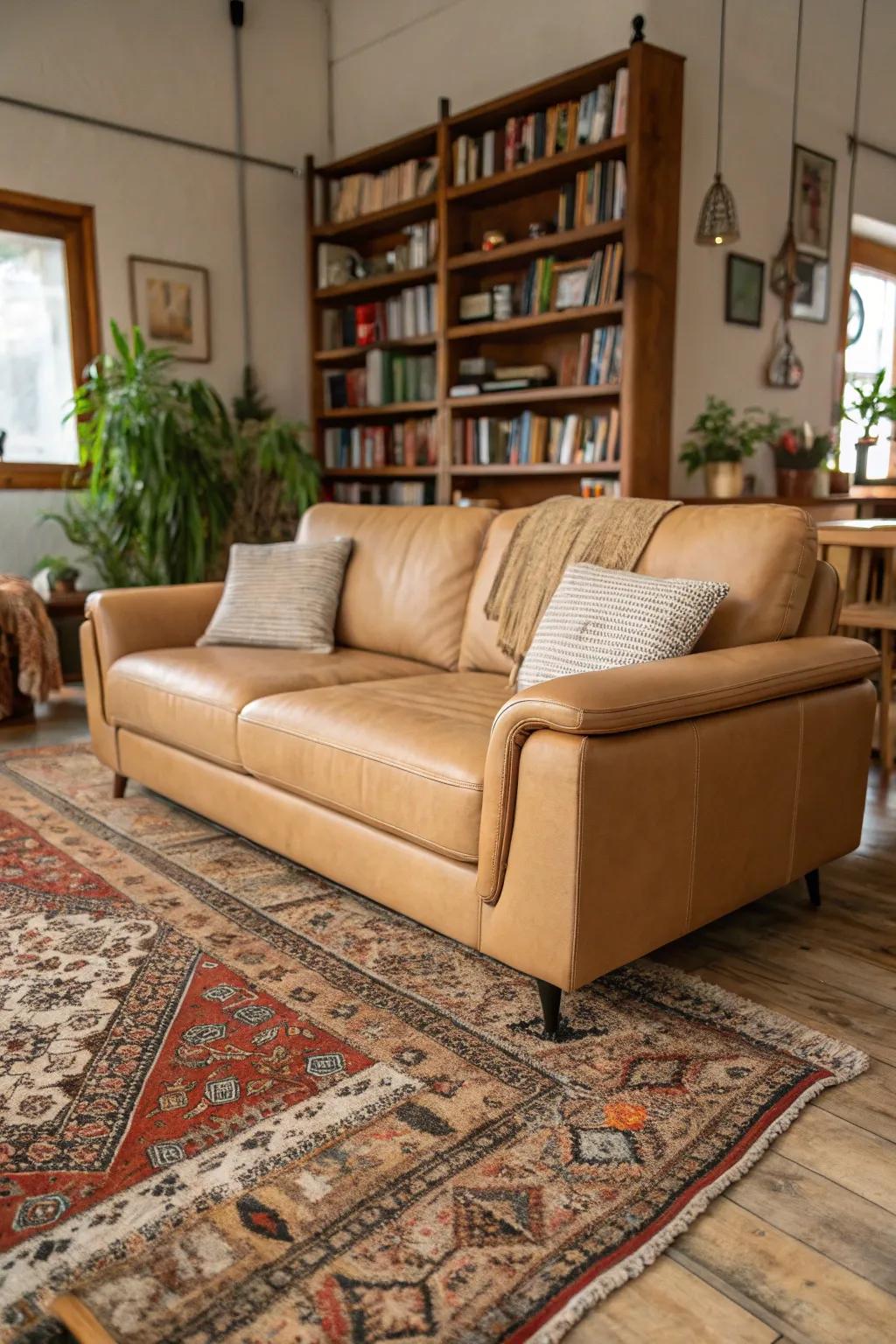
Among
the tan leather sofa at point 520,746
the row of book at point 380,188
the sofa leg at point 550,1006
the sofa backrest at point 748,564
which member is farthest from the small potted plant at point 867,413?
the sofa leg at point 550,1006

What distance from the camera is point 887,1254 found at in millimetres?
1197

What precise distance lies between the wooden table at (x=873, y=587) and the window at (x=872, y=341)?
2.22 metres

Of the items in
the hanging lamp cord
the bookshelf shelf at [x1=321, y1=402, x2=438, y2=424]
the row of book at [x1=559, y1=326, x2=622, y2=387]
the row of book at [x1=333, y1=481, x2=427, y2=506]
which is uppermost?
the hanging lamp cord

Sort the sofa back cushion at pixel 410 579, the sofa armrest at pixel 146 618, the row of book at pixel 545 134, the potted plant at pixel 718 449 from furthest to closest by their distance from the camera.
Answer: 1. the potted plant at pixel 718 449
2. the row of book at pixel 545 134
3. the sofa armrest at pixel 146 618
4. the sofa back cushion at pixel 410 579

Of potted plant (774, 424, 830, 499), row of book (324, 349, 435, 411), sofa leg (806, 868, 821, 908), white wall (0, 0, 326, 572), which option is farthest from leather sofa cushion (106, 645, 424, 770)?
potted plant (774, 424, 830, 499)

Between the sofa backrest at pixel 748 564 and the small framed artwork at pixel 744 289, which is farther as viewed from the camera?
the small framed artwork at pixel 744 289

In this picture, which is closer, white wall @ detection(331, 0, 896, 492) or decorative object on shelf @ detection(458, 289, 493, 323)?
white wall @ detection(331, 0, 896, 492)

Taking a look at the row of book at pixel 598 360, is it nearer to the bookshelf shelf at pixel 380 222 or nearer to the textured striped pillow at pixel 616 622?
the bookshelf shelf at pixel 380 222

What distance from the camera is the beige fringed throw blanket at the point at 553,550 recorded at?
7.51 ft

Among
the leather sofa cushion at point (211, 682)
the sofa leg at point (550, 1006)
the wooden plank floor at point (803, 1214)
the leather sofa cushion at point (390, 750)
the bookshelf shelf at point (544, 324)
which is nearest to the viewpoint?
the wooden plank floor at point (803, 1214)

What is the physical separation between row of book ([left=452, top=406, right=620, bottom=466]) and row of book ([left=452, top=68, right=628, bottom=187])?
104cm

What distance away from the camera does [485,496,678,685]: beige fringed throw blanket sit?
2.29 m

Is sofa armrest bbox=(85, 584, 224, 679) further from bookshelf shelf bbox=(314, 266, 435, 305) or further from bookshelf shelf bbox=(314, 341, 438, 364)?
bookshelf shelf bbox=(314, 266, 435, 305)

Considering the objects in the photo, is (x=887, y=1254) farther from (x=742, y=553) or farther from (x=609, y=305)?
(x=609, y=305)
